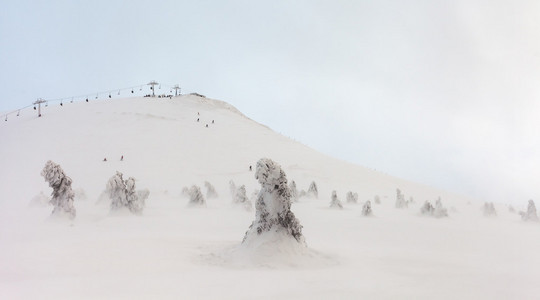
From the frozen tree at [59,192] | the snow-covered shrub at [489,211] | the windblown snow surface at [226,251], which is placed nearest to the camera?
the windblown snow surface at [226,251]

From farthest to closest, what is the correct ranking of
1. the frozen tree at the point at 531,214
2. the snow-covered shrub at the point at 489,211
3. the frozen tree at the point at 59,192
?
the snow-covered shrub at the point at 489,211 < the frozen tree at the point at 531,214 < the frozen tree at the point at 59,192

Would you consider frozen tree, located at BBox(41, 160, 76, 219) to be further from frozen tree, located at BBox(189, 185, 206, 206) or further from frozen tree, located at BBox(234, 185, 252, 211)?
frozen tree, located at BBox(234, 185, 252, 211)

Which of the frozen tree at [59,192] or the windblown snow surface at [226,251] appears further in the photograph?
the frozen tree at [59,192]

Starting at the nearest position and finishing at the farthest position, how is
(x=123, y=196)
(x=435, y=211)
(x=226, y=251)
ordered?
1. (x=226, y=251)
2. (x=123, y=196)
3. (x=435, y=211)

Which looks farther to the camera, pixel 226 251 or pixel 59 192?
pixel 59 192

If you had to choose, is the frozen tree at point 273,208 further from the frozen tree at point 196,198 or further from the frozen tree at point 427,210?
the frozen tree at point 427,210

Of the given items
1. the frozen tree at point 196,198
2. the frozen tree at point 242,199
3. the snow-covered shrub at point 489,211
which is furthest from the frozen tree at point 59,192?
the snow-covered shrub at point 489,211

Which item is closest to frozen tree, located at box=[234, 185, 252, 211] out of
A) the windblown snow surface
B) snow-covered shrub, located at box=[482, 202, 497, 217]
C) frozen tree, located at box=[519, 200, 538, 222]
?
the windblown snow surface

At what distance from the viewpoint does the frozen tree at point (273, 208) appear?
8.34 metres

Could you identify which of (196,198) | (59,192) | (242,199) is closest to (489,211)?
(242,199)

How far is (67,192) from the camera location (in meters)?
13.3

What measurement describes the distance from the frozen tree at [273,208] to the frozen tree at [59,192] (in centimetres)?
761

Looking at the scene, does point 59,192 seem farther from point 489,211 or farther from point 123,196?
point 489,211

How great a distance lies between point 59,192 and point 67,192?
0.25 m
